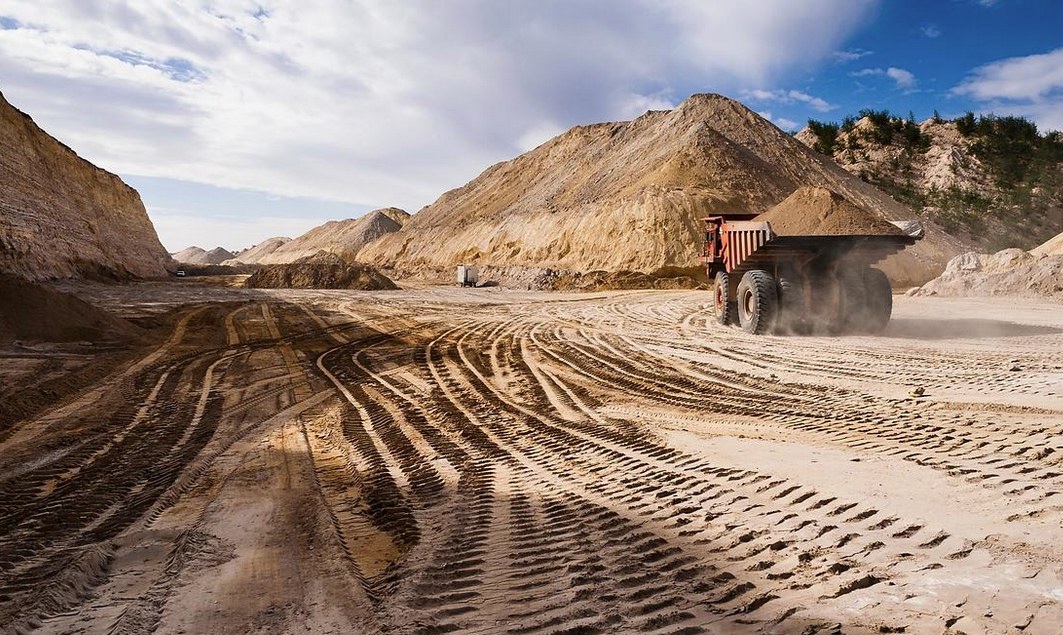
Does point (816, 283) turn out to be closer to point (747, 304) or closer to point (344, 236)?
point (747, 304)

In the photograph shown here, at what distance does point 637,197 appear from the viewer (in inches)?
1336

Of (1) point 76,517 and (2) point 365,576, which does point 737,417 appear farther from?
(1) point 76,517

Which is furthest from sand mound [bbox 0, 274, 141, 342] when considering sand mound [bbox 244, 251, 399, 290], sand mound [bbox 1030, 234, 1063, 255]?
sand mound [bbox 1030, 234, 1063, 255]

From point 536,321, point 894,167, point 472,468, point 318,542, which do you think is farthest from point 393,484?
point 894,167

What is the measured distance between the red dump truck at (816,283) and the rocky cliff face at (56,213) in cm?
2615

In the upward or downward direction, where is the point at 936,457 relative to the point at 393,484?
upward

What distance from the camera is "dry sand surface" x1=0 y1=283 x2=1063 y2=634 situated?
91.4 inches

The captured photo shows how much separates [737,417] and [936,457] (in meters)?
1.89

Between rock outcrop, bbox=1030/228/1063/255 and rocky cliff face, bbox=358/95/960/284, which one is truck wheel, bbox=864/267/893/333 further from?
rocky cliff face, bbox=358/95/960/284

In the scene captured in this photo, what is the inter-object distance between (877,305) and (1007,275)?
31.7 ft

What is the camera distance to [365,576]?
2.87m

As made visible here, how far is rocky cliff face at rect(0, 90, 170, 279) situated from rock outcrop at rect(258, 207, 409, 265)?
1469 inches

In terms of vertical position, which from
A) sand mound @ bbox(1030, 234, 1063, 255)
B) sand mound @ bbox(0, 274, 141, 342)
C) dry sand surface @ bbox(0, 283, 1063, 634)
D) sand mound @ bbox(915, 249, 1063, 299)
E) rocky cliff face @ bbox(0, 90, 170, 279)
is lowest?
dry sand surface @ bbox(0, 283, 1063, 634)

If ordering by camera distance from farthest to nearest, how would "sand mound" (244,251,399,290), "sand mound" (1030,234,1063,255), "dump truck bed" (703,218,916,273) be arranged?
1. "sand mound" (244,251,399,290)
2. "sand mound" (1030,234,1063,255)
3. "dump truck bed" (703,218,916,273)
